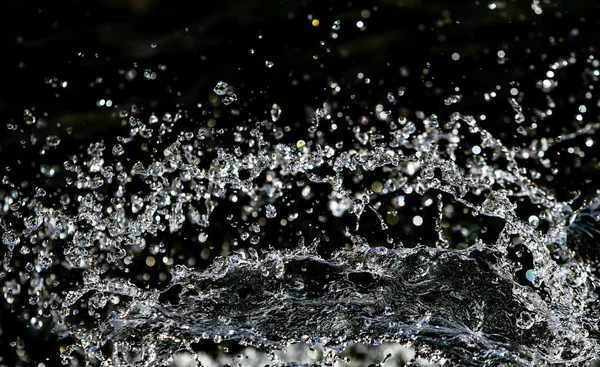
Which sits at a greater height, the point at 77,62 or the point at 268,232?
the point at 77,62

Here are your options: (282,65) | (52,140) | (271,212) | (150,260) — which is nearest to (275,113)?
(282,65)

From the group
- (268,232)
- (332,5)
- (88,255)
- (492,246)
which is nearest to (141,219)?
(88,255)

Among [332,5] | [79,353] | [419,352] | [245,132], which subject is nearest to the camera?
[419,352]

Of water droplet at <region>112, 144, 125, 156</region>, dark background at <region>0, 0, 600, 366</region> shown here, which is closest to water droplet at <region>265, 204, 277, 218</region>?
dark background at <region>0, 0, 600, 366</region>

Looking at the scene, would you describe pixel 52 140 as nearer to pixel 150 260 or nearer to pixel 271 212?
pixel 150 260

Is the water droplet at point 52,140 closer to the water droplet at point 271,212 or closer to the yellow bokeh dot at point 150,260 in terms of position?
the yellow bokeh dot at point 150,260

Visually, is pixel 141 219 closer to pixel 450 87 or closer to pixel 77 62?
pixel 77 62

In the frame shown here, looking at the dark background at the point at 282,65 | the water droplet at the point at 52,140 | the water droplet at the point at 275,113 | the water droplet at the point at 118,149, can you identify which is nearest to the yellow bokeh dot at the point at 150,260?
the dark background at the point at 282,65

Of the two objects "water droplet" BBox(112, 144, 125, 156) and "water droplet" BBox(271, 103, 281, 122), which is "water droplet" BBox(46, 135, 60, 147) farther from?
"water droplet" BBox(271, 103, 281, 122)

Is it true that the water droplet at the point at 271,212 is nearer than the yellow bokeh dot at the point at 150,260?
Yes
